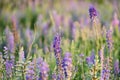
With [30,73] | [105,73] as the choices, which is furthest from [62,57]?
[30,73]

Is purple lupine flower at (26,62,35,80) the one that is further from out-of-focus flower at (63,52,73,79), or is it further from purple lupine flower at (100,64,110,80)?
purple lupine flower at (100,64,110,80)

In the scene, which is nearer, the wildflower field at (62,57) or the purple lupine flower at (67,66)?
the purple lupine flower at (67,66)

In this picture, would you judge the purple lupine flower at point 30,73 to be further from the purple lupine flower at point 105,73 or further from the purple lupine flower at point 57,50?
the purple lupine flower at point 105,73

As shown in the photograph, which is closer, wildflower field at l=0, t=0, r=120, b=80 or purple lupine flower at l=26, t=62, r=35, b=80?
purple lupine flower at l=26, t=62, r=35, b=80

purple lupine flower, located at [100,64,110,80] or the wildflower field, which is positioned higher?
the wildflower field

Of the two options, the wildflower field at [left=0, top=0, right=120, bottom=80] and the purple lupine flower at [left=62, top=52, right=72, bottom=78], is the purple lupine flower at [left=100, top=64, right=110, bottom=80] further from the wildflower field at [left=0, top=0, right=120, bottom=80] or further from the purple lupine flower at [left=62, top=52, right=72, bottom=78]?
the purple lupine flower at [left=62, top=52, right=72, bottom=78]

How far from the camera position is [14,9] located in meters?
8.26

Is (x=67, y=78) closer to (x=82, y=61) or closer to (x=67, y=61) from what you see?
(x=67, y=61)

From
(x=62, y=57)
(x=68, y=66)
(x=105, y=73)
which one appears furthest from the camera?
(x=62, y=57)

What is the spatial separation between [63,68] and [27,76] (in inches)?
8.2

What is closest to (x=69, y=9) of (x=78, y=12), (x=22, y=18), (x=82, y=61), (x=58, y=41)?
(x=78, y=12)

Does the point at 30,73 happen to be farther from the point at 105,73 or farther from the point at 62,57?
the point at 62,57

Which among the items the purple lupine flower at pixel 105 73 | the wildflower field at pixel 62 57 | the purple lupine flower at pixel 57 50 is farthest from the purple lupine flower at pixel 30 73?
the purple lupine flower at pixel 105 73

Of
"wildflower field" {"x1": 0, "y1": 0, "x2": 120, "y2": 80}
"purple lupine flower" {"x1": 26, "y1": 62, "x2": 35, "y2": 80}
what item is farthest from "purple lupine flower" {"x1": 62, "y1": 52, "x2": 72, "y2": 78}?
"purple lupine flower" {"x1": 26, "y1": 62, "x2": 35, "y2": 80}
